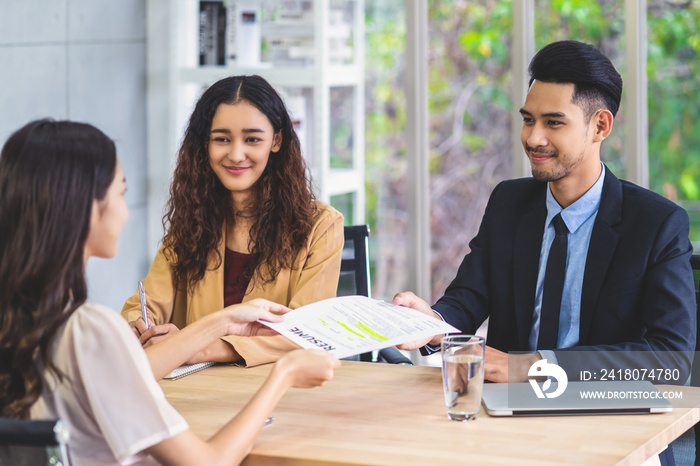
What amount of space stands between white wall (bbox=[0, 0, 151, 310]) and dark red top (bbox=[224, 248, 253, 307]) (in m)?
1.31

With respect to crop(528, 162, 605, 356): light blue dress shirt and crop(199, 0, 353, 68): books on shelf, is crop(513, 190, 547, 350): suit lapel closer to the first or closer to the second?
crop(528, 162, 605, 356): light blue dress shirt

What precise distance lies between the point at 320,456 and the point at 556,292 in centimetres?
89

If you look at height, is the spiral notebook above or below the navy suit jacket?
below

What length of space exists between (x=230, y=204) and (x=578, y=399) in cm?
116

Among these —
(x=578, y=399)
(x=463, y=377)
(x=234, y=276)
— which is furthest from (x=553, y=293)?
(x=234, y=276)

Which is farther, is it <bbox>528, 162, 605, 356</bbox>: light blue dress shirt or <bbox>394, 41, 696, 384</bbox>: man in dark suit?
<bbox>528, 162, 605, 356</bbox>: light blue dress shirt

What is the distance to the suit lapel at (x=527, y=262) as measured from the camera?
2092mm

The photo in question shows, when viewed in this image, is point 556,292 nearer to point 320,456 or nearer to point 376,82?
point 320,456

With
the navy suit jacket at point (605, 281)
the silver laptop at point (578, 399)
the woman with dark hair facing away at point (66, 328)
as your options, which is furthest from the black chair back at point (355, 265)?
the woman with dark hair facing away at point (66, 328)

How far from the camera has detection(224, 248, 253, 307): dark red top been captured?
224 cm

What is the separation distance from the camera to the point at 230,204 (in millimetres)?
2354

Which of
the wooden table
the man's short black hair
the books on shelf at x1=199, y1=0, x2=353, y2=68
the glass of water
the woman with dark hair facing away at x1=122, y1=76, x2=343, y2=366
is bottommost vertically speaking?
the wooden table

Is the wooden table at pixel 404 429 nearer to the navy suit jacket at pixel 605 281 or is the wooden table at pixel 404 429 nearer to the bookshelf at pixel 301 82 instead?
the navy suit jacket at pixel 605 281

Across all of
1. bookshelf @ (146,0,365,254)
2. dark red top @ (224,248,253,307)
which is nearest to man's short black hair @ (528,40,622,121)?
dark red top @ (224,248,253,307)
